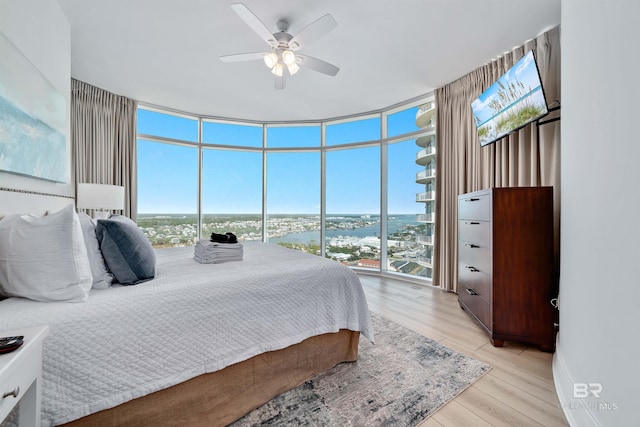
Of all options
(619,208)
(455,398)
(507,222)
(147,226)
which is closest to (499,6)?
(507,222)

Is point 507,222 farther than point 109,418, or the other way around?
point 507,222

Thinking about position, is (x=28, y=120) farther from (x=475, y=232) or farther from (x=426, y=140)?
(x=426, y=140)

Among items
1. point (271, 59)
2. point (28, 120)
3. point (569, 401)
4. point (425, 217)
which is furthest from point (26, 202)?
point (425, 217)

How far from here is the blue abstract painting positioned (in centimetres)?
129

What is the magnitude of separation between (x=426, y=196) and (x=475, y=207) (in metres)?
1.42

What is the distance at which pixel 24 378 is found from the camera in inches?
25.8

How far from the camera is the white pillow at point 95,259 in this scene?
123cm

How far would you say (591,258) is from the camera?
1167mm

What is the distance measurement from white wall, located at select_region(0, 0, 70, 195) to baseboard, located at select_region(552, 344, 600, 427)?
2936 mm

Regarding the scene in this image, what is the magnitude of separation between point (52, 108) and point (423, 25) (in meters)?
2.91

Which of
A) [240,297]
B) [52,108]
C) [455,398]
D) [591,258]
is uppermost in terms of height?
[52,108]

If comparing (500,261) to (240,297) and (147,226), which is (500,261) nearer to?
(240,297)
